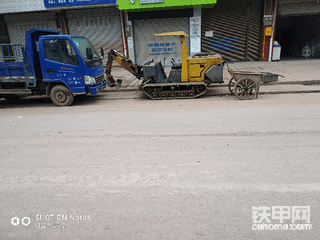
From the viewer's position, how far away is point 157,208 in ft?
9.66

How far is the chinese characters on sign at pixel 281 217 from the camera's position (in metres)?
2.63

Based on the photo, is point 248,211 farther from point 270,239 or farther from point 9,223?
point 9,223

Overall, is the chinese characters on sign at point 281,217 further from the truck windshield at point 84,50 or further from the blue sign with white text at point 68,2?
the blue sign with white text at point 68,2

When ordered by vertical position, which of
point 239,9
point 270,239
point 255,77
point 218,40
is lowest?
point 270,239

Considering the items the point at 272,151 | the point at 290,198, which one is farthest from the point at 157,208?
the point at 272,151

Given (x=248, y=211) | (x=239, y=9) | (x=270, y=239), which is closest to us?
(x=270, y=239)

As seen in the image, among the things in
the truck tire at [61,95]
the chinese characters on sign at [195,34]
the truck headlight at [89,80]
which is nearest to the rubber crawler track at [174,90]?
the truck headlight at [89,80]

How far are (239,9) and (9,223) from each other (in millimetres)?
17253

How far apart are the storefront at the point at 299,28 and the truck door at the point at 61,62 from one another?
14414mm

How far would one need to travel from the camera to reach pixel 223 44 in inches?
649

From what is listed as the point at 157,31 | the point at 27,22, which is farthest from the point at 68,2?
the point at 157,31

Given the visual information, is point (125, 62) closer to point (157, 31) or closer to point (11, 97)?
point (11, 97)

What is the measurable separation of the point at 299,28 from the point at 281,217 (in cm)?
2232

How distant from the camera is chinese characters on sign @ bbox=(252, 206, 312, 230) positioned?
8.62ft
